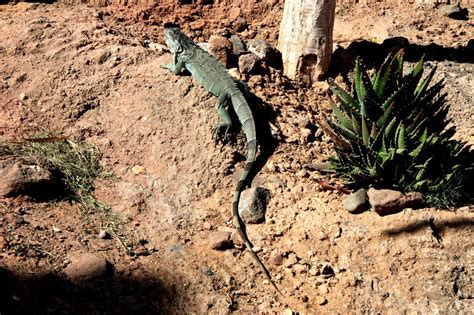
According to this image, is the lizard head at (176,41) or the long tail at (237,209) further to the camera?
the lizard head at (176,41)

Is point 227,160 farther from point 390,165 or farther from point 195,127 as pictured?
point 390,165

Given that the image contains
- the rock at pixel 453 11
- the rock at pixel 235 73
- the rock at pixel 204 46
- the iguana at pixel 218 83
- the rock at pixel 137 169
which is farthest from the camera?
the rock at pixel 453 11

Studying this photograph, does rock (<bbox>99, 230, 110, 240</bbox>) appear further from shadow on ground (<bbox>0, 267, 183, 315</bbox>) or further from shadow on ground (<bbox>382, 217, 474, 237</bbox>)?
shadow on ground (<bbox>382, 217, 474, 237</bbox>)

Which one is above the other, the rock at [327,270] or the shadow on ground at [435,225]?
A: the shadow on ground at [435,225]

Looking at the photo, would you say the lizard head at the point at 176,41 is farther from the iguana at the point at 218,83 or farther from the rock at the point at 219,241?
the rock at the point at 219,241

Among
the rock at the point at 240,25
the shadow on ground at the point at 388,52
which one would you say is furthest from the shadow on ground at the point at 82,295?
the rock at the point at 240,25

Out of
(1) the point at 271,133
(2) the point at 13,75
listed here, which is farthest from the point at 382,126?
(2) the point at 13,75
